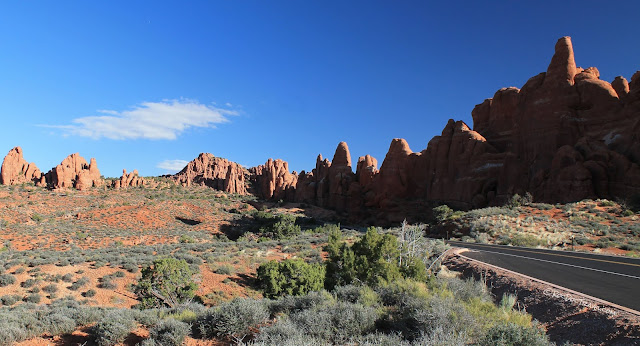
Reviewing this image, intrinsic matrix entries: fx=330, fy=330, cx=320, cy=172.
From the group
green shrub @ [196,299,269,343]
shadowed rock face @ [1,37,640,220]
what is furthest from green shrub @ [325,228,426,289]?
shadowed rock face @ [1,37,640,220]

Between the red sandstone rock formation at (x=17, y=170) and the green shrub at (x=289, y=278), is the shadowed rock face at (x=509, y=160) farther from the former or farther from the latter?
the green shrub at (x=289, y=278)

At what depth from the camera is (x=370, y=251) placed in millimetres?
14391

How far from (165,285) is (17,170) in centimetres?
8611

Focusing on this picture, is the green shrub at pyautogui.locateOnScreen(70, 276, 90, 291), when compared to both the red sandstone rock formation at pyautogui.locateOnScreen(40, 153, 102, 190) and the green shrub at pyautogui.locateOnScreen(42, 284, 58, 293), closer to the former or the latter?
the green shrub at pyautogui.locateOnScreen(42, 284, 58, 293)

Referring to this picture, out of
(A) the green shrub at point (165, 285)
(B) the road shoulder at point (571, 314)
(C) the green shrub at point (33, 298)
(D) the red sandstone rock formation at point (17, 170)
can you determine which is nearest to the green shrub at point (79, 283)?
(C) the green shrub at point (33, 298)

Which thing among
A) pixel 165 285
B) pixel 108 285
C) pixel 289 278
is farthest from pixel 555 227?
pixel 108 285

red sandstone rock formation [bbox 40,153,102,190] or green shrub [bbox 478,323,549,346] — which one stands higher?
red sandstone rock formation [bbox 40,153,102,190]

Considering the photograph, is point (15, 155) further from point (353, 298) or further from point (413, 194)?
point (353, 298)

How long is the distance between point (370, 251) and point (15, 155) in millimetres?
95201

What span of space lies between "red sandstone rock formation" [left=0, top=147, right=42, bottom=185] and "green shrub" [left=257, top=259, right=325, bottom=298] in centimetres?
8389

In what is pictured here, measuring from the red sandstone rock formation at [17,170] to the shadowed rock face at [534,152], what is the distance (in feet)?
230

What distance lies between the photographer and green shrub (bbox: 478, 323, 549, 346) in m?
4.45

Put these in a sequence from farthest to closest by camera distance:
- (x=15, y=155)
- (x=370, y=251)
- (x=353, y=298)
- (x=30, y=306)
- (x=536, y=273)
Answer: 1. (x=15, y=155)
2. (x=370, y=251)
3. (x=30, y=306)
4. (x=536, y=273)
5. (x=353, y=298)

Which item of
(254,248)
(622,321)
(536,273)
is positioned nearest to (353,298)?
(622,321)
